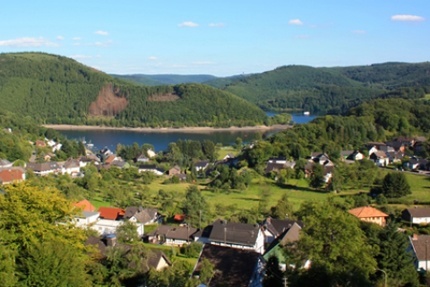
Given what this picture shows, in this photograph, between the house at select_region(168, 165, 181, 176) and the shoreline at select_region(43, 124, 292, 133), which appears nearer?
the house at select_region(168, 165, 181, 176)

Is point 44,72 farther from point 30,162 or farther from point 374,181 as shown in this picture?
point 374,181

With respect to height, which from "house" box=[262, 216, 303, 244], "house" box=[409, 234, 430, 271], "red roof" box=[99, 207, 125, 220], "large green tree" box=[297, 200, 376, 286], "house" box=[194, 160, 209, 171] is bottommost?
"house" box=[194, 160, 209, 171]

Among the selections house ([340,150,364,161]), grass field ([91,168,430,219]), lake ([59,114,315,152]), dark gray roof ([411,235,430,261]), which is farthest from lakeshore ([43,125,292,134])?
dark gray roof ([411,235,430,261])

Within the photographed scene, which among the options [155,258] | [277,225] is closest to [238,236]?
[277,225]

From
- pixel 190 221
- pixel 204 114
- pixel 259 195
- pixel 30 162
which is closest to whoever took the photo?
pixel 190 221

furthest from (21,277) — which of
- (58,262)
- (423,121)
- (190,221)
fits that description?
(423,121)

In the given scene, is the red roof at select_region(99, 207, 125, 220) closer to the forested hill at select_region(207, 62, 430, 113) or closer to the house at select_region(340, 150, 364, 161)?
the house at select_region(340, 150, 364, 161)
